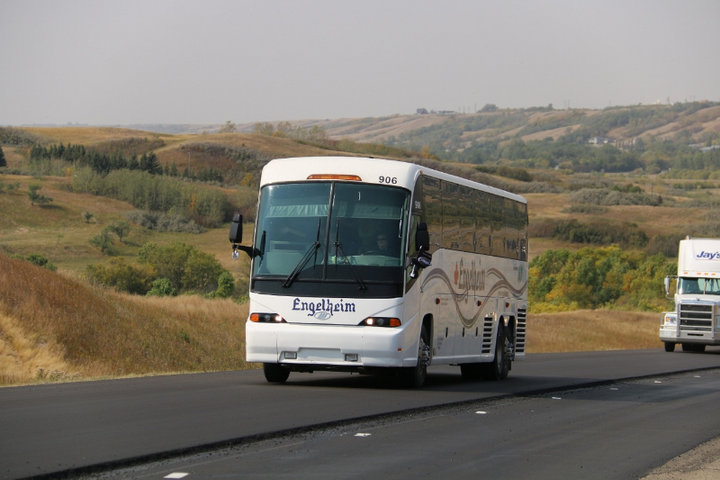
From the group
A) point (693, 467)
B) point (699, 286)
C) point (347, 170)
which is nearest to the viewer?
point (693, 467)

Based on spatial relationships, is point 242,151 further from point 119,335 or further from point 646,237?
point 119,335

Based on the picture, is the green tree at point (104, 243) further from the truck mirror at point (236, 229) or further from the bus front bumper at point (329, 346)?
the truck mirror at point (236, 229)

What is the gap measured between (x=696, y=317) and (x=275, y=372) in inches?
1101

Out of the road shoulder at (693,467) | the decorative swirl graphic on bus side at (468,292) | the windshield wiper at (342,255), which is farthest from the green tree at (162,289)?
the road shoulder at (693,467)

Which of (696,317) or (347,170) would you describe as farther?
(696,317)

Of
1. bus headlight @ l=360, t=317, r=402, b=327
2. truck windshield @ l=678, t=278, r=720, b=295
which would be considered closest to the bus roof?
bus headlight @ l=360, t=317, r=402, b=327

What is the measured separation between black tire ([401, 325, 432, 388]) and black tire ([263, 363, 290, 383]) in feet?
6.52

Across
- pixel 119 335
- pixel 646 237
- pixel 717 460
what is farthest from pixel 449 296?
pixel 646 237

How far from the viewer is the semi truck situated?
139 feet

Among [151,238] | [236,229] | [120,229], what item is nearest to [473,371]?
[236,229]

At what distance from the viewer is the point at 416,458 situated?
10.6 metres

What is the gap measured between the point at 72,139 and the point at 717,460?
6510 inches

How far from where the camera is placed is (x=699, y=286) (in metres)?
43.2

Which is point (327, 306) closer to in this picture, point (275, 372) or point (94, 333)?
point (275, 372)
